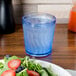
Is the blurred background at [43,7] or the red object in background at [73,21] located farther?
the blurred background at [43,7]

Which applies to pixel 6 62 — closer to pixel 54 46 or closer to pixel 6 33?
pixel 54 46

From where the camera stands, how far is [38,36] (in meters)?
1.01

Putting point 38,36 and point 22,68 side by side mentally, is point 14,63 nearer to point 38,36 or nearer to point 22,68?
point 22,68

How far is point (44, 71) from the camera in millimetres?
754

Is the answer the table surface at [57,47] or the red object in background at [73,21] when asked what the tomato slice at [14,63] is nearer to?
the table surface at [57,47]

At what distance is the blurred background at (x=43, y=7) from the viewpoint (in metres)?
1.43

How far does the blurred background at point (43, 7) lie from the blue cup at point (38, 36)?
41 cm

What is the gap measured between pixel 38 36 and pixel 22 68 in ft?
1.02

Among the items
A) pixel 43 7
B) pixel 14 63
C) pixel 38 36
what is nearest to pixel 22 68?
pixel 14 63

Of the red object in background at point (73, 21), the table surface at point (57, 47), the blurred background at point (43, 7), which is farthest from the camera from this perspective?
the blurred background at point (43, 7)

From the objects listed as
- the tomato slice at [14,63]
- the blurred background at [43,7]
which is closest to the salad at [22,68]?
the tomato slice at [14,63]

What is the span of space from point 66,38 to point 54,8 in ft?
0.96

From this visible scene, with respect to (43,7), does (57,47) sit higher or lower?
lower

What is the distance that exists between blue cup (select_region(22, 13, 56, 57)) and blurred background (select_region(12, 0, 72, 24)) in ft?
1.35
